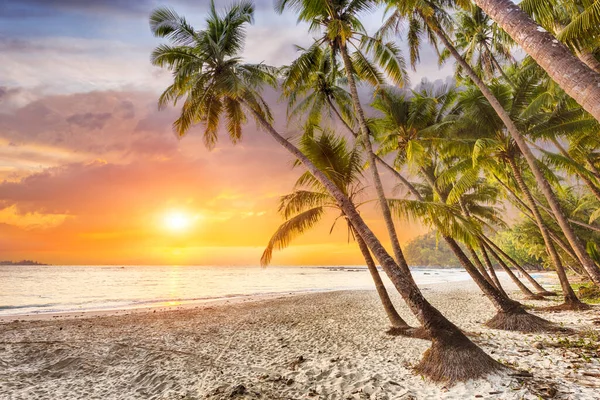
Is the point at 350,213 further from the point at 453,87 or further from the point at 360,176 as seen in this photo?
→ the point at 453,87

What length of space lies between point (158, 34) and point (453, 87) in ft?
41.4

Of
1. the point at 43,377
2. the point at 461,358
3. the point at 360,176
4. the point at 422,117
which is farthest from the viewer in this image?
the point at 422,117

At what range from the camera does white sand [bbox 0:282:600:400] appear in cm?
480

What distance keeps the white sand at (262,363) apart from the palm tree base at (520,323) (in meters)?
0.48

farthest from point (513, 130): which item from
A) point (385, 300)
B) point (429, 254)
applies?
point (429, 254)

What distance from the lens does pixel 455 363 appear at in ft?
16.4

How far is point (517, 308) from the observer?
880 centimetres

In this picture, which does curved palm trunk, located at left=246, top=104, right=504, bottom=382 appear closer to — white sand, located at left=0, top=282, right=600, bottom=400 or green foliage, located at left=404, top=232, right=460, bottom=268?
white sand, located at left=0, top=282, right=600, bottom=400

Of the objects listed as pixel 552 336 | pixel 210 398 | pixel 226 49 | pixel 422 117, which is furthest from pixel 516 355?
pixel 226 49

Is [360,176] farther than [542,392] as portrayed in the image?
Yes

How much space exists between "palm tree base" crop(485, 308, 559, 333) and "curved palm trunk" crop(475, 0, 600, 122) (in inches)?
271

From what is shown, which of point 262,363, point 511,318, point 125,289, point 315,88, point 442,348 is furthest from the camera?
point 125,289

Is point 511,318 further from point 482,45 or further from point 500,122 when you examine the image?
point 482,45

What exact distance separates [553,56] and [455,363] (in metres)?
4.50
